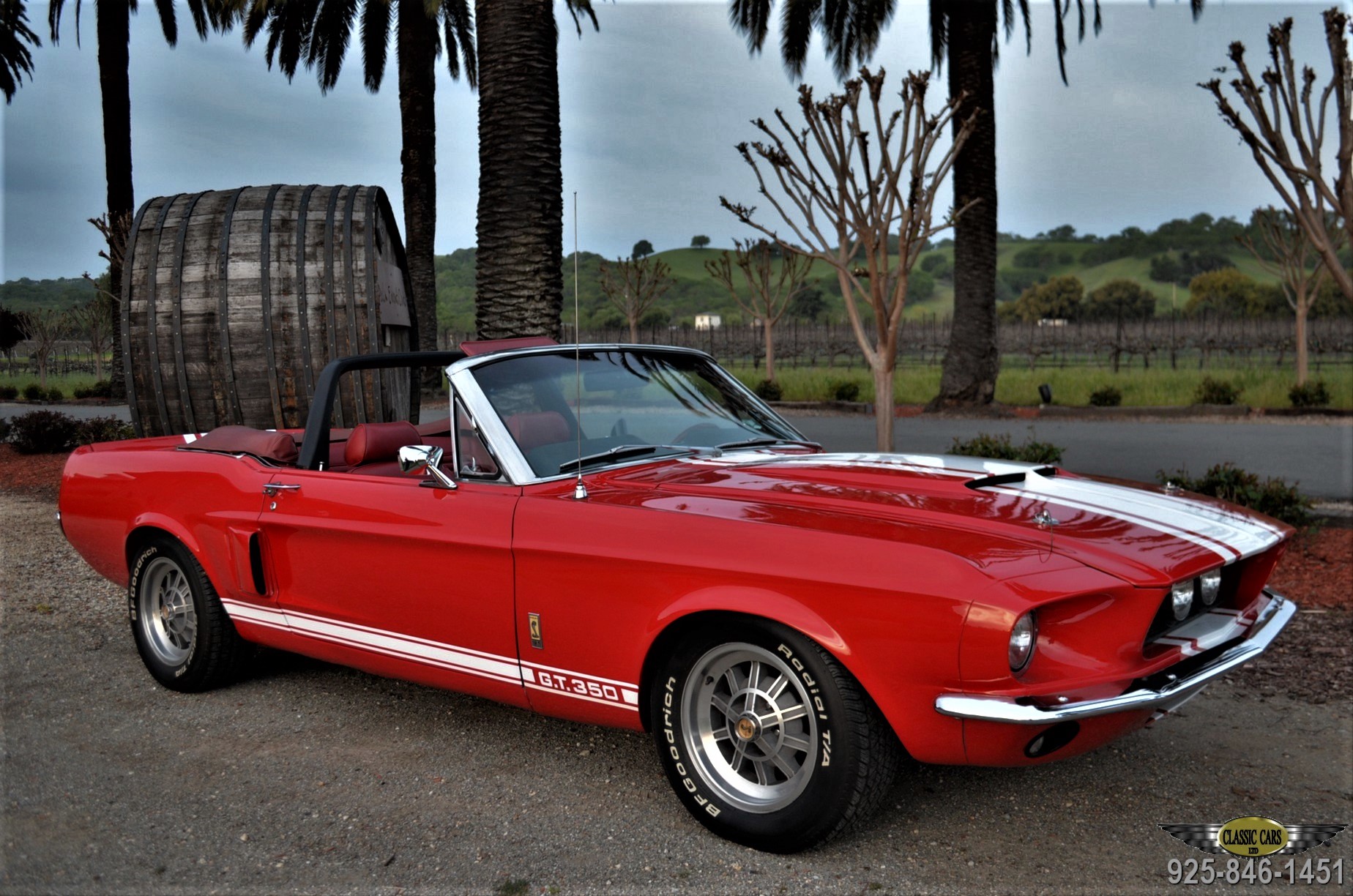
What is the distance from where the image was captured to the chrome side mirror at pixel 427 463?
3320 millimetres

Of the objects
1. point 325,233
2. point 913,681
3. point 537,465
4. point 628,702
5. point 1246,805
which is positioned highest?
point 325,233

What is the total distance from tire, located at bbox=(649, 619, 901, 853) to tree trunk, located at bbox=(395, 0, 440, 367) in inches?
669

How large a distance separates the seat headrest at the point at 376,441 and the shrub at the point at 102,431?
9.35m

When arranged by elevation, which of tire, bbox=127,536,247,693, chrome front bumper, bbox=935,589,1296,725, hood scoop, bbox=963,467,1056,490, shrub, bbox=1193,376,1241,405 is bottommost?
tire, bbox=127,536,247,693

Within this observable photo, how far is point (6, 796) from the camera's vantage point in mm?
3322

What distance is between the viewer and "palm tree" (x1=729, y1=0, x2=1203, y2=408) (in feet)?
51.3

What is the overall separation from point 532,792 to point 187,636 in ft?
6.70

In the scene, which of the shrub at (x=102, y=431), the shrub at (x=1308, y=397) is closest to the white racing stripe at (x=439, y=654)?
the shrub at (x=102, y=431)

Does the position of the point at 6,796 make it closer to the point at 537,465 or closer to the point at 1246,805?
the point at 537,465

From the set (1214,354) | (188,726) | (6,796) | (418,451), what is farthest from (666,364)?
(1214,354)

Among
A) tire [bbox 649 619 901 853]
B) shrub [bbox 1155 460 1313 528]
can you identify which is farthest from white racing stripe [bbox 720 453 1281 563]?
shrub [bbox 1155 460 1313 528]

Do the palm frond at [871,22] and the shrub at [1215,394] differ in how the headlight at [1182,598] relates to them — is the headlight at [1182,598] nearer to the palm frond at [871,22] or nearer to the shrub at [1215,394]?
the palm frond at [871,22]

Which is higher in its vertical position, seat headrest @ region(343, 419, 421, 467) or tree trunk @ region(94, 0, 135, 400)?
tree trunk @ region(94, 0, 135, 400)

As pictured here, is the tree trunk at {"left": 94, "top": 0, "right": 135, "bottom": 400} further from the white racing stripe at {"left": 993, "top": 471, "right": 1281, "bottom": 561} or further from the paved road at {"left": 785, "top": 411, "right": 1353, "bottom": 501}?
the white racing stripe at {"left": 993, "top": 471, "right": 1281, "bottom": 561}
